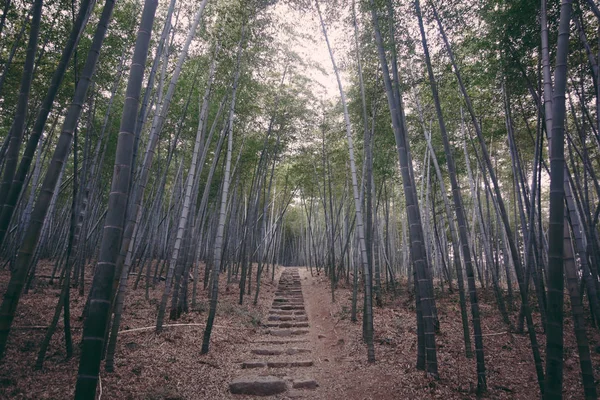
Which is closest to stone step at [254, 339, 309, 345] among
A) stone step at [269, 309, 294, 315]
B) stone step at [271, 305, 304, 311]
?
stone step at [269, 309, 294, 315]

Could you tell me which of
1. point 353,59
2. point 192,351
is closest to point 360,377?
point 192,351

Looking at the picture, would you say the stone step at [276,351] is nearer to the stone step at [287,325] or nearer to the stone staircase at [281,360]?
the stone staircase at [281,360]

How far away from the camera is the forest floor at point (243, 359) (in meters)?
2.94

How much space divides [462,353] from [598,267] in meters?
2.54

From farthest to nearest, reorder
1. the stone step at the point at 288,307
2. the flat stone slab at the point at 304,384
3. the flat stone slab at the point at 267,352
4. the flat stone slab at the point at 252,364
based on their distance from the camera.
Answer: the stone step at the point at 288,307, the flat stone slab at the point at 267,352, the flat stone slab at the point at 252,364, the flat stone slab at the point at 304,384

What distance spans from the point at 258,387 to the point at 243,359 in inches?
35.4

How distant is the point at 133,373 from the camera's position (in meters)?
3.16

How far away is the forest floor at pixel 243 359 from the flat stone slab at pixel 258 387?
8 cm

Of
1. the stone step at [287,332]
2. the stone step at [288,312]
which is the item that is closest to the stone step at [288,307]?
the stone step at [288,312]

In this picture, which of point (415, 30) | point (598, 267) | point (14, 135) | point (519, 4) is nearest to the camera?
point (14, 135)

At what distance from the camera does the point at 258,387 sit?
3.28 metres

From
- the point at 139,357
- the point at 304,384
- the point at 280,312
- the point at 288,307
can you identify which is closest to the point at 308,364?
the point at 304,384

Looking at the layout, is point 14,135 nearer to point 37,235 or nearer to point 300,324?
point 37,235

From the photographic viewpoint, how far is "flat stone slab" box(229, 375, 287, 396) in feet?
10.7
